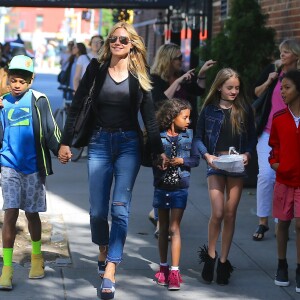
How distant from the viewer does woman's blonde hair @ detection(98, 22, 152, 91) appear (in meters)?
7.13

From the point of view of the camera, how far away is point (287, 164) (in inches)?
289


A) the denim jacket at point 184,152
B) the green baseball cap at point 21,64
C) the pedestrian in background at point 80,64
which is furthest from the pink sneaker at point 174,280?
the pedestrian in background at point 80,64


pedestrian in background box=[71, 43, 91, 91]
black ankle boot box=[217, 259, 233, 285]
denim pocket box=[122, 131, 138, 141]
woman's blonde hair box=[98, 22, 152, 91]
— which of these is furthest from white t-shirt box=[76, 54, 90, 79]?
denim pocket box=[122, 131, 138, 141]

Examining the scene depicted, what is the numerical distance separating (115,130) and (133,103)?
0.75 feet

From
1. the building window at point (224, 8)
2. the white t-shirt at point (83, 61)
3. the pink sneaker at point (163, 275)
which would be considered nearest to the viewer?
the pink sneaker at point (163, 275)

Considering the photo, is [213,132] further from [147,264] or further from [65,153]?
[147,264]

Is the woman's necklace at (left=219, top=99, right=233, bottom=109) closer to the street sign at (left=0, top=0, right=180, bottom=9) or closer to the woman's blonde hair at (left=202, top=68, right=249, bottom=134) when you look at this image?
the woman's blonde hair at (left=202, top=68, right=249, bottom=134)

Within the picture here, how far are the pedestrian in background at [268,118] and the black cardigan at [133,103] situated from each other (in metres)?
2.00

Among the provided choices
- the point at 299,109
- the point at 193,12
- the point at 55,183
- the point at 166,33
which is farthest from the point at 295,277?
the point at 166,33

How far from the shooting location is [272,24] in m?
13.6

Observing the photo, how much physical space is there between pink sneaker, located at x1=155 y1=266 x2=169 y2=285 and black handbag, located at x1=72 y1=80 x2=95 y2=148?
3.87ft

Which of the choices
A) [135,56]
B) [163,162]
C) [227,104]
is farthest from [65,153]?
[227,104]

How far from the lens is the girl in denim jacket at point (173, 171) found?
7488 mm

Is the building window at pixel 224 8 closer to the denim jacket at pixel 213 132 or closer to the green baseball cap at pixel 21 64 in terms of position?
the denim jacket at pixel 213 132
